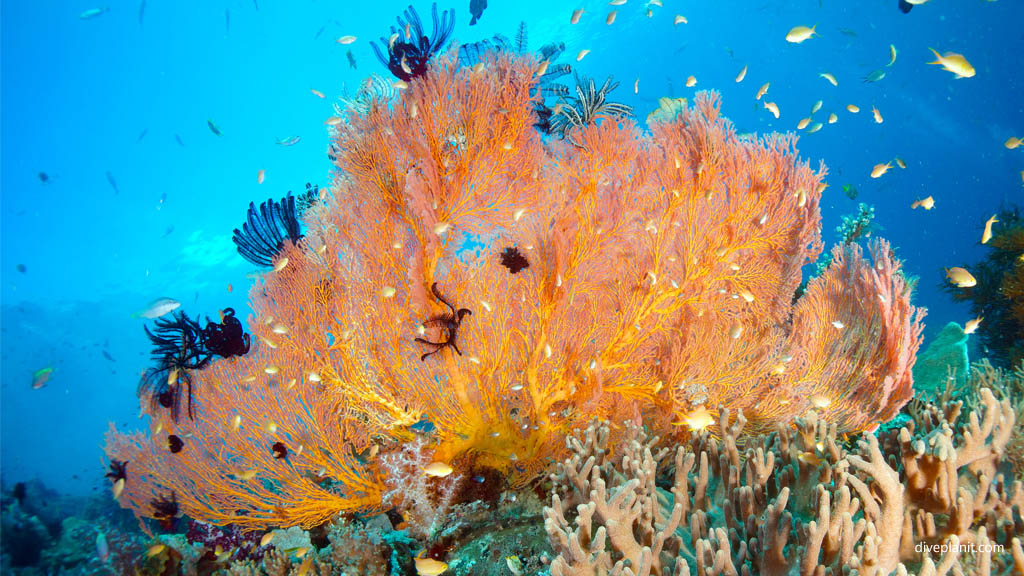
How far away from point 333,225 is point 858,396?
5.51 meters

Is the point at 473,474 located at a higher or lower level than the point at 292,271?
lower

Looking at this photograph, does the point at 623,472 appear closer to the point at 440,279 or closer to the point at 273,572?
the point at 440,279

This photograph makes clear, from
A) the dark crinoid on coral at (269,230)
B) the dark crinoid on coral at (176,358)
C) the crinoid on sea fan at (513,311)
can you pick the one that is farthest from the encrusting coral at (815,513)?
the dark crinoid on coral at (176,358)

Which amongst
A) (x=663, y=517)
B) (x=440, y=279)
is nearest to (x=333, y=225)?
(x=440, y=279)

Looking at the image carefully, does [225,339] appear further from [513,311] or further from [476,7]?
[476,7]

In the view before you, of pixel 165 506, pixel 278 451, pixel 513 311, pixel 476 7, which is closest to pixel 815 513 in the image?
pixel 513 311

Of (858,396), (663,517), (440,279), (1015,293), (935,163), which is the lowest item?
(935,163)

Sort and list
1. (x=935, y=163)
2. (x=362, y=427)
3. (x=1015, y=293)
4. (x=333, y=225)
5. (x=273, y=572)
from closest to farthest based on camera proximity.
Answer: (x=273, y=572) < (x=333, y=225) < (x=362, y=427) < (x=1015, y=293) < (x=935, y=163)

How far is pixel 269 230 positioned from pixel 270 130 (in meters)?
61.3

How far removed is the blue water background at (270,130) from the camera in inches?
1668

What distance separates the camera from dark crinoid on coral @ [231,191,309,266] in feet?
15.7

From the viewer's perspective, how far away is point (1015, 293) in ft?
23.1

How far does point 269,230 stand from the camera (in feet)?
15.8

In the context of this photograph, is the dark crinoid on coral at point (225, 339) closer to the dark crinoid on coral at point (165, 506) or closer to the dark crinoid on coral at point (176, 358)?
the dark crinoid on coral at point (176, 358)
